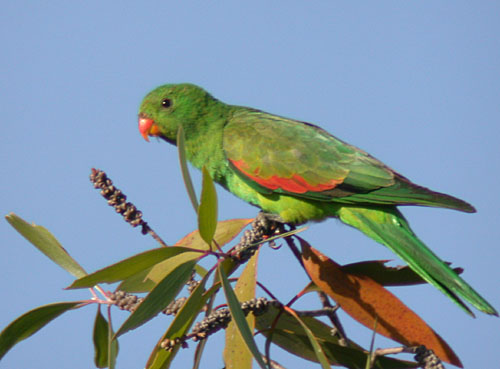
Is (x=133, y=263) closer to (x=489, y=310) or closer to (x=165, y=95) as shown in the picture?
(x=489, y=310)

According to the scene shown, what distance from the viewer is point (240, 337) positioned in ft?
8.92

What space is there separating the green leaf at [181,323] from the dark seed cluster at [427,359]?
97 cm

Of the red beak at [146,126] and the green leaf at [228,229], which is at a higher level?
the red beak at [146,126]

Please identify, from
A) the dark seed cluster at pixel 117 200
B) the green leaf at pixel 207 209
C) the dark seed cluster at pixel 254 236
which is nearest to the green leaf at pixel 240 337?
the dark seed cluster at pixel 254 236

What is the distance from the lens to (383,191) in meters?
3.65

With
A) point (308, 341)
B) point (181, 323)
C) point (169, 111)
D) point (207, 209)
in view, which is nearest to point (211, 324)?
point (181, 323)

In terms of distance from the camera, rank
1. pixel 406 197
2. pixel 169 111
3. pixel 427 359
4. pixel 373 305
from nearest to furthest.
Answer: pixel 427 359 < pixel 373 305 < pixel 406 197 < pixel 169 111

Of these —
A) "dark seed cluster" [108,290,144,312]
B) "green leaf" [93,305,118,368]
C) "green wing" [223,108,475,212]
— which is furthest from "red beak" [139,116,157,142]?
"dark seed cluster" [108,290,144,312]

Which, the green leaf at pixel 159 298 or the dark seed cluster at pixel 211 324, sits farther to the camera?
the dark seed cluster at pixel 211 324

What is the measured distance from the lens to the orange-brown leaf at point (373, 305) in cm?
262

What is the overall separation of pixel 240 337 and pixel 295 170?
1537mm

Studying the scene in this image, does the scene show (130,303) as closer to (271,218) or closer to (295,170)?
(271,218)

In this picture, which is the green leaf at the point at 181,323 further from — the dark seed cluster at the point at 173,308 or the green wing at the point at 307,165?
the green wing at the point at 307,165

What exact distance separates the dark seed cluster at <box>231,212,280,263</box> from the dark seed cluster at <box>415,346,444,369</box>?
0.90 metres
